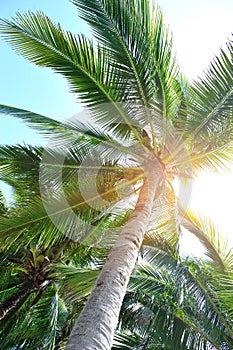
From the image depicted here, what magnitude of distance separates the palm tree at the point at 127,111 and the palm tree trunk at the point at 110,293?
12 cm

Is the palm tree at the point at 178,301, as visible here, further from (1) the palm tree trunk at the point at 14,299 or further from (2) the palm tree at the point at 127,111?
(1) the palm tree trunk at the point at 14,299

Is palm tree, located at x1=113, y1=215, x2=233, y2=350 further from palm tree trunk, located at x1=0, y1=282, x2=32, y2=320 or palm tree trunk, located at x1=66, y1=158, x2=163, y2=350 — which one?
palm tree trunk, located at x1=0, y1=282, x2=32, y2=320

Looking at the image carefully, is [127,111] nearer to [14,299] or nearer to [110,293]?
[110,293]

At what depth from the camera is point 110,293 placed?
11.5 feet

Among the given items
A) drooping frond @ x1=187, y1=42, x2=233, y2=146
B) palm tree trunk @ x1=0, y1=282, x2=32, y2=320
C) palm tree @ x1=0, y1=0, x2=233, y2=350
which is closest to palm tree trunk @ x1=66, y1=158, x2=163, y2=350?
palm tree @ x1=0, y1=0, x2=233, y2=350

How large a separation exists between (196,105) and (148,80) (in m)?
0.93

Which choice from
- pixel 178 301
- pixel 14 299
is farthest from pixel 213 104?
pixel 14 299

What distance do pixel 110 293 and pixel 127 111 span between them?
3748mm

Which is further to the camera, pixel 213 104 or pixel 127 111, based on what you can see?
pixel 127 111

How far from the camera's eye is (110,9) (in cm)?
555

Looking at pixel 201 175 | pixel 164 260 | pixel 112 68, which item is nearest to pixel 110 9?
pixel 112 68

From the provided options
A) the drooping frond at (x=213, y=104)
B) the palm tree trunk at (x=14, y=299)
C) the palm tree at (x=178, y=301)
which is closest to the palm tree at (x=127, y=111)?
the drooping frond at (x=213, y=104)

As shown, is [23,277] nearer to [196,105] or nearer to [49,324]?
[49,324]

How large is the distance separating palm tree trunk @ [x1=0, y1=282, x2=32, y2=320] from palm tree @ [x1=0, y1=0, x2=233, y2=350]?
148cm
